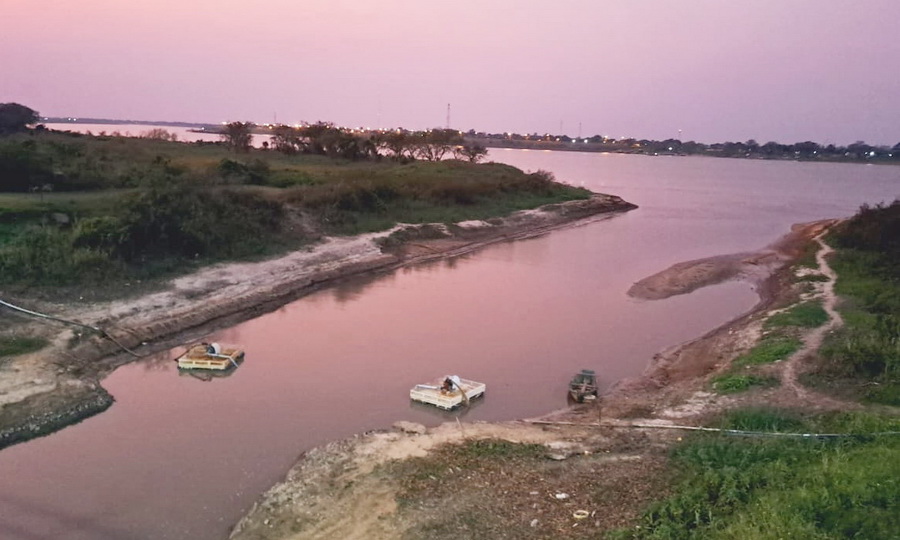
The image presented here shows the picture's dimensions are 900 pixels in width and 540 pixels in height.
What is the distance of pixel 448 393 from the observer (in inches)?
500

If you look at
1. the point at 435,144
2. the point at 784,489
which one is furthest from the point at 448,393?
the point at 435,144

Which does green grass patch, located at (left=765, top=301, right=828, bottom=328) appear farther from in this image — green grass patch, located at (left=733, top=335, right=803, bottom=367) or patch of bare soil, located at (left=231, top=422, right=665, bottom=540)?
patch of bare soil, located at (left=231, top=422, right=665, bottom=540)

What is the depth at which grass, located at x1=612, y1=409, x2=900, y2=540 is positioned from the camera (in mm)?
6262

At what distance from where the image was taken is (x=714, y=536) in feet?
21.3

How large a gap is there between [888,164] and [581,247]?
16978cm

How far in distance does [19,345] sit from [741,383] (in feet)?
46.4

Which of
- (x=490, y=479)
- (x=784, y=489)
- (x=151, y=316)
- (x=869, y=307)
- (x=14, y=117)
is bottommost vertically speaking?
(x=151, y=316)

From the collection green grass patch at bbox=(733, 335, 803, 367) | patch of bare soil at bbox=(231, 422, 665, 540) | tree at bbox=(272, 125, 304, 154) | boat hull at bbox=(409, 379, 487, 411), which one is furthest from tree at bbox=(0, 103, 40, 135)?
green grass patch at bbox=(733, 335, 803, 367)

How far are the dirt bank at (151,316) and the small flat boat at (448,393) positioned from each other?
19.3ft

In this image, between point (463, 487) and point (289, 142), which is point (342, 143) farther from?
point (463, 487)

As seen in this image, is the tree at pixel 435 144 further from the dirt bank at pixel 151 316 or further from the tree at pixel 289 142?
the dirt bank at pixel 151 316

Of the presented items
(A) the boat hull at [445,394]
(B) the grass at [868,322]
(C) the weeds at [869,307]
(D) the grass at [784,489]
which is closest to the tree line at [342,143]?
(C) the weeds at [869,307]

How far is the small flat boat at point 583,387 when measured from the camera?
1320 cm

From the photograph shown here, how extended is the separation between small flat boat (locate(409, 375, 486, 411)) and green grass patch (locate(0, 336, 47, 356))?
774 cm
